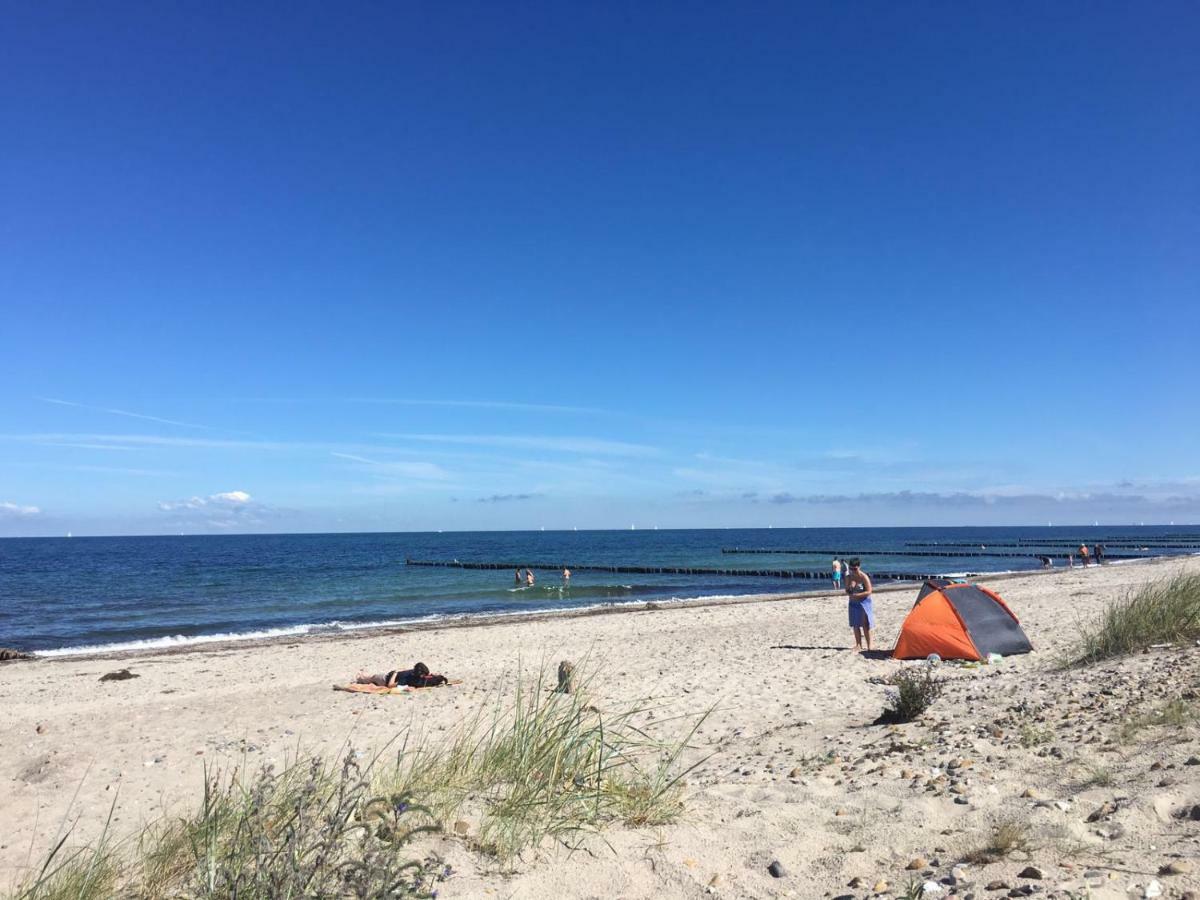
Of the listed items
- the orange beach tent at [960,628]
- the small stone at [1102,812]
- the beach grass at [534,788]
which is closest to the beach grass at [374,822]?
the beach grass at [534,788]

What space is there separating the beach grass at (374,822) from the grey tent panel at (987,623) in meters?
7.57

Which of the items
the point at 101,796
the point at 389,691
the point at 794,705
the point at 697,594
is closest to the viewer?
the point at 101,796

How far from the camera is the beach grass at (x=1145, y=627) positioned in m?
8.84

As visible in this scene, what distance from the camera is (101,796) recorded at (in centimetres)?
677

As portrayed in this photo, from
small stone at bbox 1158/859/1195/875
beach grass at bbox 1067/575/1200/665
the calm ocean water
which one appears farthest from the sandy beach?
the calm ocean water

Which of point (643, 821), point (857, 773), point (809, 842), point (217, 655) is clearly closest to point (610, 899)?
point (643, 821)

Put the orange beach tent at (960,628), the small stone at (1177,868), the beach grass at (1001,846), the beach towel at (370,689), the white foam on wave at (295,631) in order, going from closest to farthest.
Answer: the small stone at (1177,868) < the beach grass at (1001,846) < the beach towel at (370,689) < the orange beach tent at (960,628) < the white foam on wave at (295,631)

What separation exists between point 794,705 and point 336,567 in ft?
178

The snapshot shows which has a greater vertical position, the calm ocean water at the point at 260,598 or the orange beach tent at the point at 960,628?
the orange beach tent at the point at 960,628

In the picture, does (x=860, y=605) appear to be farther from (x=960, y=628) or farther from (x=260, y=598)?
(x=260, y=598)

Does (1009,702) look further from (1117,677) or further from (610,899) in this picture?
(610,899)

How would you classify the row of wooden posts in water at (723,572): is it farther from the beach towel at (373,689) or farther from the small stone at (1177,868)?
the small stone at (1177,868)

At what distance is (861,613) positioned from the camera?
12.9 meters

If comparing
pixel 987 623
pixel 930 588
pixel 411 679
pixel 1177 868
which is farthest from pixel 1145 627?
pixel 411 679
